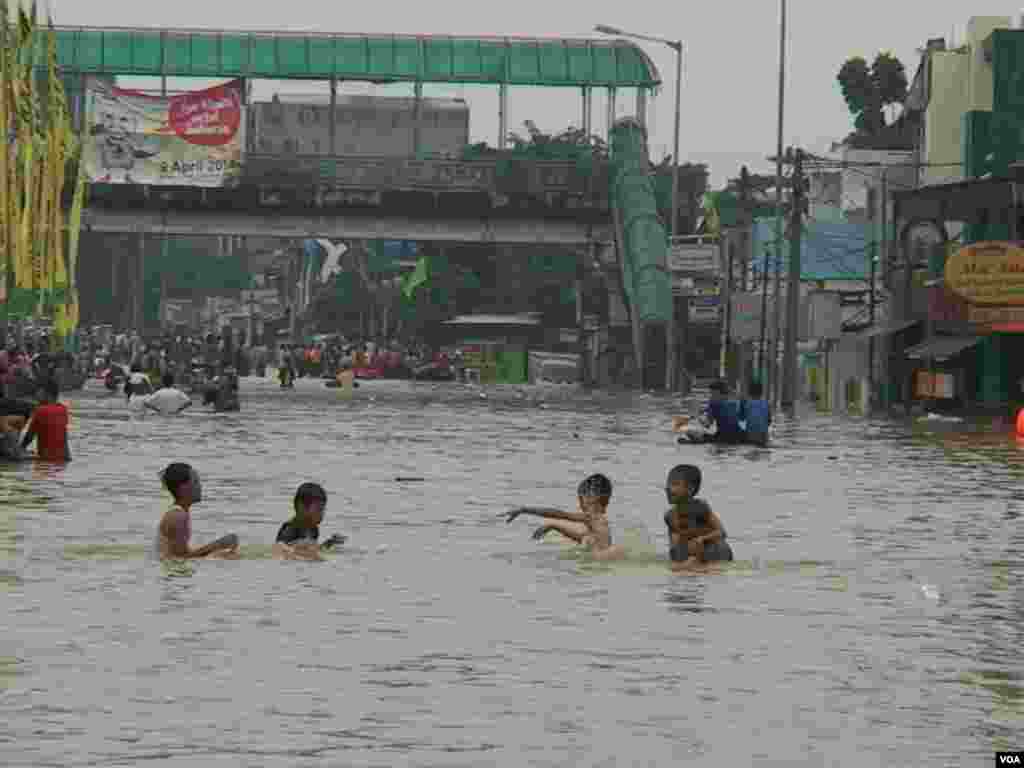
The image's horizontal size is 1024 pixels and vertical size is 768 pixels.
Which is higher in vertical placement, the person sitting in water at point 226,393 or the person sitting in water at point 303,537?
the person sitting in water at point 303,537

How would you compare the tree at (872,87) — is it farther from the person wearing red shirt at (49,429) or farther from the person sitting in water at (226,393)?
the person wearing red shirt at (49,429)

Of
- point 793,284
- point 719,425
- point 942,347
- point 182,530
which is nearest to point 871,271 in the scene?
point 942,347

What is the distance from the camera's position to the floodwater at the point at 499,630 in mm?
12594

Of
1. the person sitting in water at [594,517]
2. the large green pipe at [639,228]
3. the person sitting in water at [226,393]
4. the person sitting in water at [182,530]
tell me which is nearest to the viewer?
the person sitting in water at [182,530]

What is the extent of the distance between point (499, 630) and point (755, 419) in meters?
29.1

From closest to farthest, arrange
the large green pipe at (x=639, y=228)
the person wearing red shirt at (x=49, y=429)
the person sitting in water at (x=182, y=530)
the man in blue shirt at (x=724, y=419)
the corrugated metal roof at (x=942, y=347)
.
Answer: the person sitting in water at (x=182, y=530) → the person wearing red shirt at (x=49, y=429) → the man in blue shirt at (x=724, y=419) → the corrugated metal roof at (x=942, y=347) → the large green pipe at (x=639, y=228)

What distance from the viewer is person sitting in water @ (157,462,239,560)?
68.3 feet

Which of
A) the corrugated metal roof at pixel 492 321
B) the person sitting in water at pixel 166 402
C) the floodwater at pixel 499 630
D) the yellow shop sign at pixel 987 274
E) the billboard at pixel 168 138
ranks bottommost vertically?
the corrugated metal roof at pixel 492 321

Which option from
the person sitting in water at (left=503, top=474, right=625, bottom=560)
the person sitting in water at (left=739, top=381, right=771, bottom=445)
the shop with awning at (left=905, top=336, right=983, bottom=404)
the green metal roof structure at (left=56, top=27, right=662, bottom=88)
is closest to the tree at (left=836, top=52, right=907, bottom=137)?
the green metal roof structure at (left=56, top=27, right=662, bottom=88)

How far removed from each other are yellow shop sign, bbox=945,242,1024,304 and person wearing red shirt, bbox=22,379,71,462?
37.5m

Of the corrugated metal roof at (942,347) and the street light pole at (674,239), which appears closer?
the corrugated metal roof at (942,347)

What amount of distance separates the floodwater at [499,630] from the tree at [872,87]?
8781 cm

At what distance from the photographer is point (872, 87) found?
12375 cm

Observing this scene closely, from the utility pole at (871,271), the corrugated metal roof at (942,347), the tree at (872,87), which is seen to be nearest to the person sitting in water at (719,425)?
the corrugated metal roof at (942,347)
